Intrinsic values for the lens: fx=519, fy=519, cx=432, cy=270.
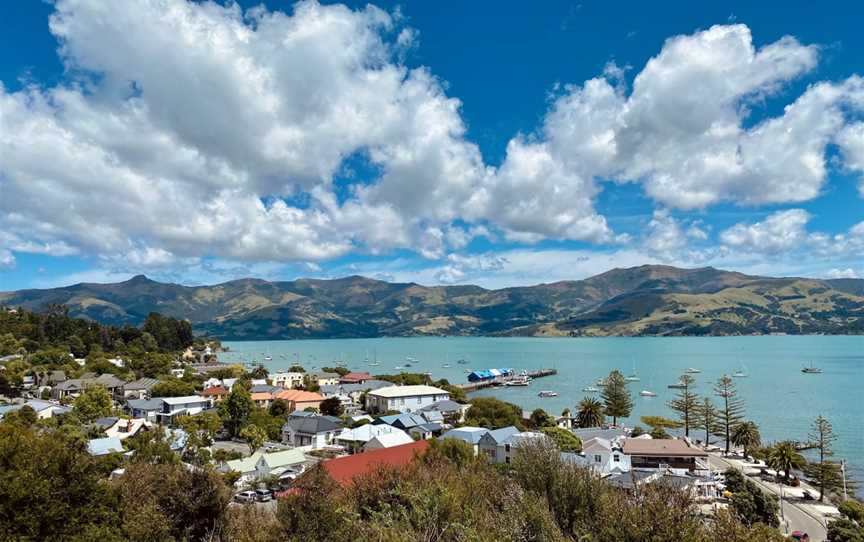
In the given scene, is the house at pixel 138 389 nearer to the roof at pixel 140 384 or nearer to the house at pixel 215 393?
the roof at pixel 140 384

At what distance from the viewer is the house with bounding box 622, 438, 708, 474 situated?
3362 centimetres

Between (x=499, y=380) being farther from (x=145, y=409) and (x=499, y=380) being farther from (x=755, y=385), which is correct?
(x=145, y=409)

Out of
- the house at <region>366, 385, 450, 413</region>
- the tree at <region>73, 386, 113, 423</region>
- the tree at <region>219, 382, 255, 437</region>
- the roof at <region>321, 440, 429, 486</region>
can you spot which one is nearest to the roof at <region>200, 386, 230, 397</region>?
the tree at <region>73, 386, 113, 423</region>

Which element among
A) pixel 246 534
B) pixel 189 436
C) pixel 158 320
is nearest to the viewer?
pixel 246 534

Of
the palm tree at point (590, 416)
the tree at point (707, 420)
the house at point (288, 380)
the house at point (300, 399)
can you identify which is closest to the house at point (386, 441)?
the house at point (300, 399)

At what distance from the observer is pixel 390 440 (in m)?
37.2

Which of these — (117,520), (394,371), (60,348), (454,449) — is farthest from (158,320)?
(117,520)

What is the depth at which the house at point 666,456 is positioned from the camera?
33625mm

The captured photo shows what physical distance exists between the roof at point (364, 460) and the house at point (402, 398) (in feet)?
83.9

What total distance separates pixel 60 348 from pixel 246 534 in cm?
8368

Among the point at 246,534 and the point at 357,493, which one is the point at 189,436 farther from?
the point at 246,534

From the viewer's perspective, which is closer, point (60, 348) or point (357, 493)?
point (357, 493)

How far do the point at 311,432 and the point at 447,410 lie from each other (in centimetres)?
1810

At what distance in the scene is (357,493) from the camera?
53.4ft
